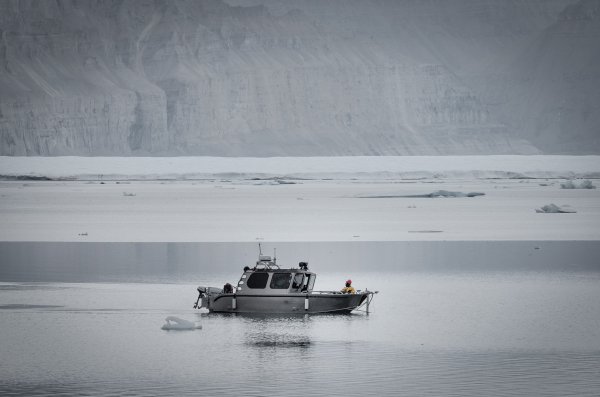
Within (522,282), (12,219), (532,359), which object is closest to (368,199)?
(12,219)

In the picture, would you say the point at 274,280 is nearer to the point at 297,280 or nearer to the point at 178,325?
the point at 297,280

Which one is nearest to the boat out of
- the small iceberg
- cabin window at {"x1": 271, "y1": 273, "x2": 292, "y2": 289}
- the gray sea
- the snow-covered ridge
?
cabin window at {"x1": 271, "y1": 273, "x2": 292, "y2": 289}

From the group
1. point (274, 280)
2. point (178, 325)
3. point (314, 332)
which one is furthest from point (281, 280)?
point (178, 325)

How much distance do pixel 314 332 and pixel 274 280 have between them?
294cm

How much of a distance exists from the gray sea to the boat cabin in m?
0.80

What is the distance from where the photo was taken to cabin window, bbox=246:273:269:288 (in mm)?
27641

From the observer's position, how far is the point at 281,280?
27.6 meters

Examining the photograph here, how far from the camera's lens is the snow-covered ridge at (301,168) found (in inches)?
5640

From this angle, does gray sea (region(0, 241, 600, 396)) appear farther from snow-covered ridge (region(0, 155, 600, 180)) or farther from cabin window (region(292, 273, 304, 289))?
snow-covered ridge (region(0, 155, 600, 180))

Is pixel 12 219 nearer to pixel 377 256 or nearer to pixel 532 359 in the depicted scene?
pixel 377 256

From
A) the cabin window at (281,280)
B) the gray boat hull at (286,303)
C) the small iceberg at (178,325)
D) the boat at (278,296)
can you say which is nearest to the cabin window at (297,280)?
the boat at (278,296)

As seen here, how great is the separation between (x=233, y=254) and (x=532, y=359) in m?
20.3

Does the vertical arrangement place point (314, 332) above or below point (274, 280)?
below

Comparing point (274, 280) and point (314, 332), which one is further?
point (274, 280)
